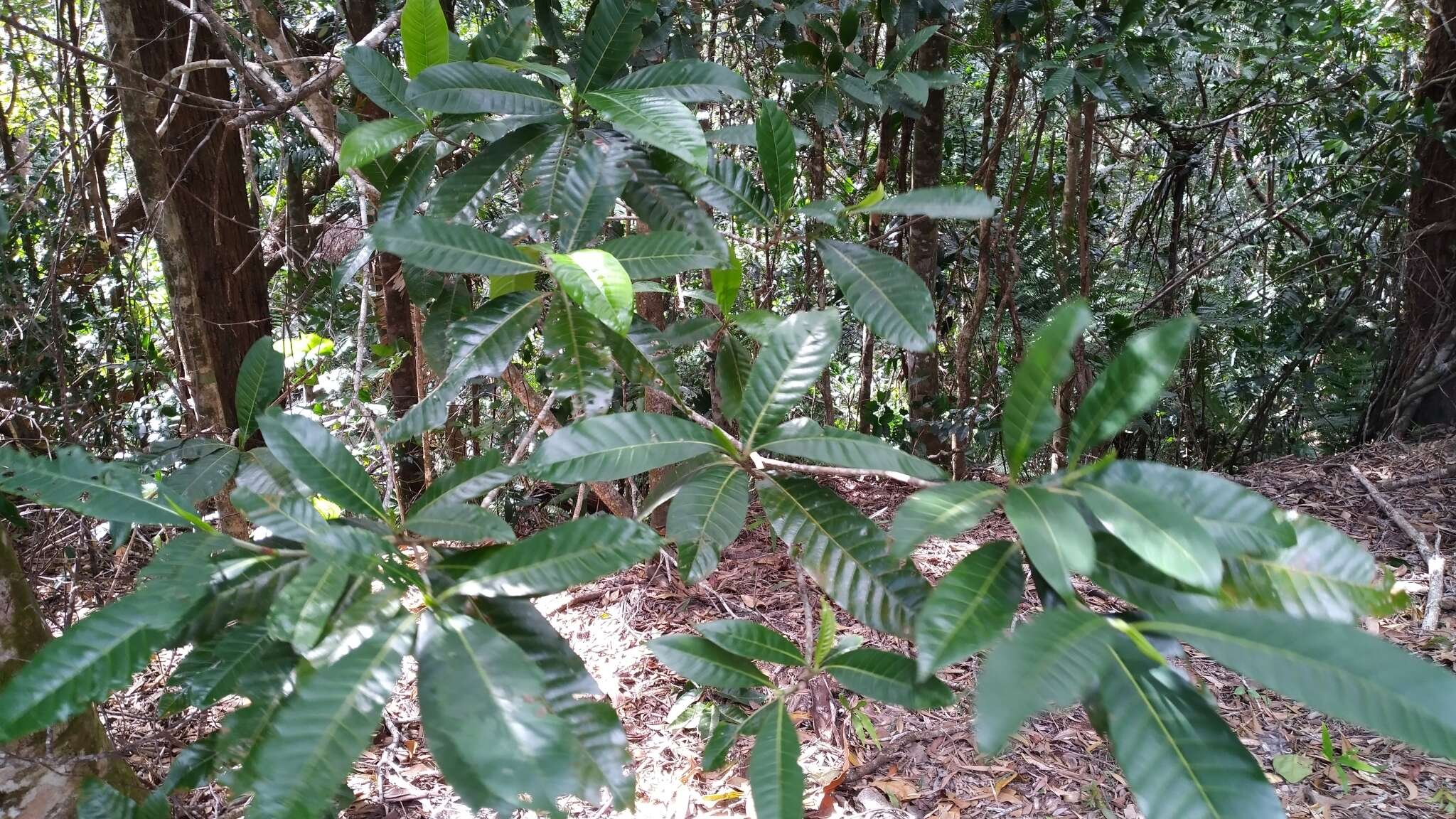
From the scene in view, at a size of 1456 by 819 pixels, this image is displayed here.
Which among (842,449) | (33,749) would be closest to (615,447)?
(842,449)

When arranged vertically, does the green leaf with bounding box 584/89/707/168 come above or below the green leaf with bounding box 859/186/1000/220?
above

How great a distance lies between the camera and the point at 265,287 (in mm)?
3713

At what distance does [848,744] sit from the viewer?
72.5 inches

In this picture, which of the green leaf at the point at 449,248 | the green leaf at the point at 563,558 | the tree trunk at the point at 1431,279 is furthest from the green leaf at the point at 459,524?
the tree trunk at the point at 1431,279

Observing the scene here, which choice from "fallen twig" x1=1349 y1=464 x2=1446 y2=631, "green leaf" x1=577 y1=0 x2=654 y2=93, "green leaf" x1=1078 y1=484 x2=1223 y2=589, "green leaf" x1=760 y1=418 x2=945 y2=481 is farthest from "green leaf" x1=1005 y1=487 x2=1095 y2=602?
"fallen twig" x1=1349 y1=464 x2=1446 y2=631

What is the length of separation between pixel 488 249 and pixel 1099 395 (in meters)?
0.64

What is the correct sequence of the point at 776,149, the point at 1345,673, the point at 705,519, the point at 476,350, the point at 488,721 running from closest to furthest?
the point at 1345,673
the point at 488,721
the point at 705,519
the point at 476,350
the point at 776,149

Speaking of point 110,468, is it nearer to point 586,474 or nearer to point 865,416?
point 586,474

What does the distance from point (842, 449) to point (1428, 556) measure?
96.9 inches

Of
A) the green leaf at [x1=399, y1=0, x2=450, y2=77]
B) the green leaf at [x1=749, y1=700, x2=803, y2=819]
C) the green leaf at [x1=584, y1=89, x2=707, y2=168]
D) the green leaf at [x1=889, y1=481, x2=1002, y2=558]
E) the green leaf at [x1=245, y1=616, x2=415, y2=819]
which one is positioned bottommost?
the green leaf at [x1=749, y1=700, x2=803, y2=819]

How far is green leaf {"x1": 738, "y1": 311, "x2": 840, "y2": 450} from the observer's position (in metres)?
0.83

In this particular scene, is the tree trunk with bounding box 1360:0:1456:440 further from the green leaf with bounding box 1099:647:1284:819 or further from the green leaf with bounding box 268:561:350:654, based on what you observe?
the green leaf with bounding box 268:561:350:654

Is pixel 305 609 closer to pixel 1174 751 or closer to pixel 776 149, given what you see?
pixel 1174 751

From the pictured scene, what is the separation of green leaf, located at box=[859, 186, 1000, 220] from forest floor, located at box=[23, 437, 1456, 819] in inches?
19.9
